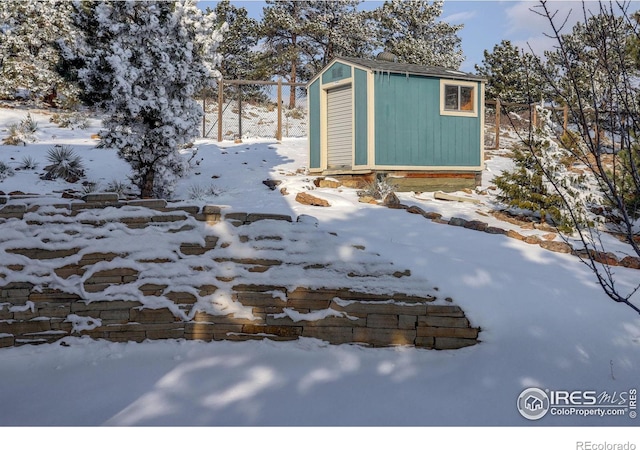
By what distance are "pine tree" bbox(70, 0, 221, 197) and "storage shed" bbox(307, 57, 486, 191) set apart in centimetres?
380

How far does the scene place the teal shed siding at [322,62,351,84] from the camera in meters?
10.7

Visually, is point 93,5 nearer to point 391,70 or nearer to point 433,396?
point 391,70

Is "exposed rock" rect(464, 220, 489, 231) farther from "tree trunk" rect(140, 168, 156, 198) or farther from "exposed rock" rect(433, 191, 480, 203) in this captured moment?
"tree trunk" rect(140, 168, 156, 198)

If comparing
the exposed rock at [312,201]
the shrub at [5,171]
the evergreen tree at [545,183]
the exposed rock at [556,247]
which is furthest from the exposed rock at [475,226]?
the shrub at [5,171]

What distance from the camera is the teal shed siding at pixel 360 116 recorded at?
33.2 feet

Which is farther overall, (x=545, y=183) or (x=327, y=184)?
(x=327, y=184)

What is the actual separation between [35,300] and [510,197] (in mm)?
7750

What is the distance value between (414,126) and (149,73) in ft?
19.8

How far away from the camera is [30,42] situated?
58.7ft

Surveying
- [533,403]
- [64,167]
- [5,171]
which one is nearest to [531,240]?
[533,403]

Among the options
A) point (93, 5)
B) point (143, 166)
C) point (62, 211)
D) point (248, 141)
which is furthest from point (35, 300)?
point (248, 141)

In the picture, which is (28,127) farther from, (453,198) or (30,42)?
(453,198)

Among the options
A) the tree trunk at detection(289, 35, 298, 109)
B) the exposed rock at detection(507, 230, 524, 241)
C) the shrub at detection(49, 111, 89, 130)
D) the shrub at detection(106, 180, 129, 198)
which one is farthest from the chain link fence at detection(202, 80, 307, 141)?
the exposed rock at detection(507, 230, 524, 241)
